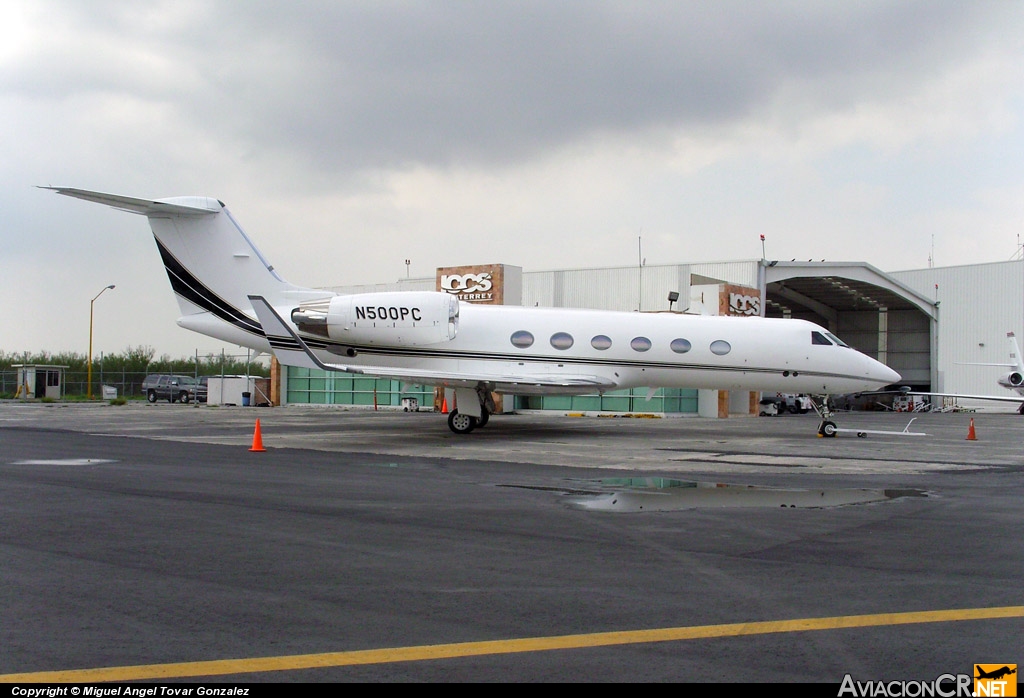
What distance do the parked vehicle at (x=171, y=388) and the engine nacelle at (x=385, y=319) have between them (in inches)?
1247

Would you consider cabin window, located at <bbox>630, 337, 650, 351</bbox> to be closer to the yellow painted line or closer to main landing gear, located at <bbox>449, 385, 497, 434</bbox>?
main landing gear, located at <bbox>449, 385, 497, 434</bbox>

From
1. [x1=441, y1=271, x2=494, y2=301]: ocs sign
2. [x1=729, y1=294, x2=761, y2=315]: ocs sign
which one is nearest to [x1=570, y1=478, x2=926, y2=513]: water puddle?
[x1=441, y1=271, x2=494, y2=301]: ocs sign

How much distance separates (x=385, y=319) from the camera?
21844 millimetres

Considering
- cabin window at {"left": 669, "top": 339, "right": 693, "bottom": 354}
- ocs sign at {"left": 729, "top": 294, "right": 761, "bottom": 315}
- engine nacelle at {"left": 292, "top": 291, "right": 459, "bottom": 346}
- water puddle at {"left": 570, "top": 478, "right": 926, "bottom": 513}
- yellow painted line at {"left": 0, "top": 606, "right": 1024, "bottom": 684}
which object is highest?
ocs sign at {"left": 729, "top": 294, "right": 761, "bottom": 315}

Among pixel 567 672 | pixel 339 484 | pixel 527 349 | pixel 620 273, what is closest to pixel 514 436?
pixel 527 349

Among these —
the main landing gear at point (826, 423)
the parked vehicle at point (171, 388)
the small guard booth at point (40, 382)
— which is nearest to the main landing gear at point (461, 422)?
the main landing gear at point (826, 423)

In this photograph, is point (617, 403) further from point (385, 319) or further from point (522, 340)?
point (385, 319)

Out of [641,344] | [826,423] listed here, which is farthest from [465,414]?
[826,423]

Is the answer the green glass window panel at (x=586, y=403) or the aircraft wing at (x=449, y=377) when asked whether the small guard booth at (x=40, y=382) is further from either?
the aircraft wing at (x=449, y=377)

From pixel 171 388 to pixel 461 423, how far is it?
114 ft

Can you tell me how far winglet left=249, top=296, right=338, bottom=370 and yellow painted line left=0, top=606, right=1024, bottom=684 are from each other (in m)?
13.5

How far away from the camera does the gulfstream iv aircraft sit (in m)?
21.9

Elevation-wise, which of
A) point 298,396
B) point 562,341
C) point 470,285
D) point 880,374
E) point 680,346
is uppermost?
point 470,285

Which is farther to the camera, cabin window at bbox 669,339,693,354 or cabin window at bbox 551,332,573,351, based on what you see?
cabin window at bbox 551,332,573,351
